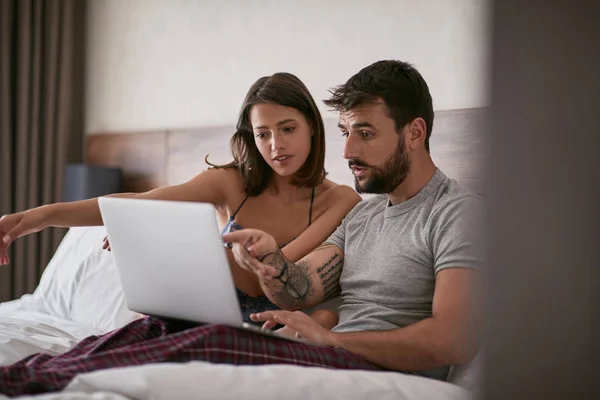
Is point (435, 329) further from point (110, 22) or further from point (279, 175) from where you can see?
point (110, 22)

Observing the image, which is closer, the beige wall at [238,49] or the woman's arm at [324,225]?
the woman's arm at [324,225]

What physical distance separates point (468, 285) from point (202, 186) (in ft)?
2.95

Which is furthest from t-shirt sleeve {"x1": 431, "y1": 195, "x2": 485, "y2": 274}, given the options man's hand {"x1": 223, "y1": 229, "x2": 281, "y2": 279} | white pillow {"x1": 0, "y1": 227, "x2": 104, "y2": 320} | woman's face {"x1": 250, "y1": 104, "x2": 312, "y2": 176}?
white pillow {"x1": 0, "y1": 227, "x2": 104, "y2": 320}

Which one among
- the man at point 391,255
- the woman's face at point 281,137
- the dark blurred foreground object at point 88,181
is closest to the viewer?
the man at point 391,255

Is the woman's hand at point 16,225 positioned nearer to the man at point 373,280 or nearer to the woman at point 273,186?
the woman at point 273,186

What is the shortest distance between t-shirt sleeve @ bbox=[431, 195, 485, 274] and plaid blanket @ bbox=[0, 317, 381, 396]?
0.27 m

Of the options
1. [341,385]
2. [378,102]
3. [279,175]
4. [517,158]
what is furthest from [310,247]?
[517,158]

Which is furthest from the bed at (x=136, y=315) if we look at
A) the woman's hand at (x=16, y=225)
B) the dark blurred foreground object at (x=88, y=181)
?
the woman's hand at (x=16, y=225)

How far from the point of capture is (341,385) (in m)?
1.13

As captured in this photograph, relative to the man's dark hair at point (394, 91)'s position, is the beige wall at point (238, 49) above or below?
above

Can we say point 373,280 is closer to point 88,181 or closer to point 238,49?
point 238,49

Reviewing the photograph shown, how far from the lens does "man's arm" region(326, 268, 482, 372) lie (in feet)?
4.31

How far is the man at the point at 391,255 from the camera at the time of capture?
1343 mm

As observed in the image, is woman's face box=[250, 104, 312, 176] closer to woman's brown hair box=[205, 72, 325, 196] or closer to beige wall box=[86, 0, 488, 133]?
woman's brown hair box=[205, 72, 325, 196]
